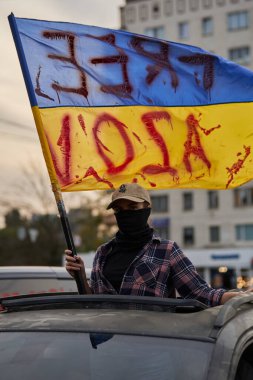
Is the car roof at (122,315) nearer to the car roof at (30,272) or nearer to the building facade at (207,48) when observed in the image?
the car roof at (30,272)

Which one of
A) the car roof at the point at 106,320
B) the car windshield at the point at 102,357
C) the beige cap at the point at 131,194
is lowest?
the car windshield at the point at 102,357

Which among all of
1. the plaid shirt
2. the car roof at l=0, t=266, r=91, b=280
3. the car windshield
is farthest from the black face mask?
the car roof at l=0, t=266, r=91, b=280

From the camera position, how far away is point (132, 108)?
212 inches

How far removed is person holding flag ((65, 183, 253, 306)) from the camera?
4016 millimetres

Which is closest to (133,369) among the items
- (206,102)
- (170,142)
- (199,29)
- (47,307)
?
(47,307)

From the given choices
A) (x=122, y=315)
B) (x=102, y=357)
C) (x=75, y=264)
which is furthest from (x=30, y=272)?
(x=102, y=357)

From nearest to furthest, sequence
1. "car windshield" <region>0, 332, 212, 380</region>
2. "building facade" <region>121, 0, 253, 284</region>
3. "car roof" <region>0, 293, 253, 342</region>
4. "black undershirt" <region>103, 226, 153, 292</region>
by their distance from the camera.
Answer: "car windshield" <region>0, 332, 212, 380</region> → "car roof" <region>0, 293, 253, 342</region> → "black undershirt" <region>103, 226, 153, 292</region> → "building facade" <region>121, 0, 253, 284</region>

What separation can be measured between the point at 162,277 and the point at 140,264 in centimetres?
14

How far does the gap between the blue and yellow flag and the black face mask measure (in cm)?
66

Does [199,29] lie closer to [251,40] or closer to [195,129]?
[251,40]

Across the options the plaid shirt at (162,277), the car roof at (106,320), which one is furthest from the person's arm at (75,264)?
the car roof at (106,320)

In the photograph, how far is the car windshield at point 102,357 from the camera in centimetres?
302

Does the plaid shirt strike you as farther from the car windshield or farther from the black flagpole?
the car windshield

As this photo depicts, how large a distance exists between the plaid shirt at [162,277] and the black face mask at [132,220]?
0.10 metres
